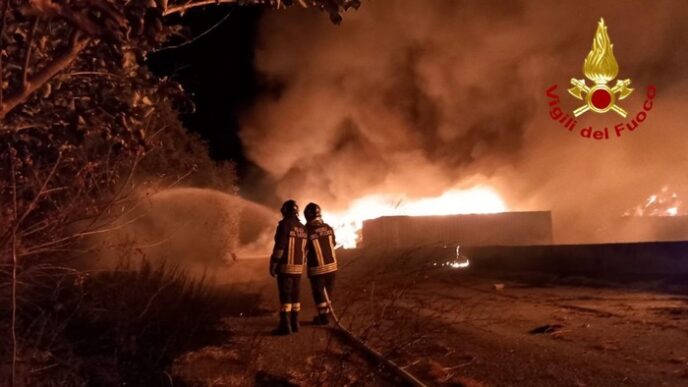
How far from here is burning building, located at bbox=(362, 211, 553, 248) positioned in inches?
947

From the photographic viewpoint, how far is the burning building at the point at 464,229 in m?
24.0

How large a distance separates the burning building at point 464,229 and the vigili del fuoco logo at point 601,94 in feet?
17.7

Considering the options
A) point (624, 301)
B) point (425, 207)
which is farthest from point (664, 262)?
point (425, 207)

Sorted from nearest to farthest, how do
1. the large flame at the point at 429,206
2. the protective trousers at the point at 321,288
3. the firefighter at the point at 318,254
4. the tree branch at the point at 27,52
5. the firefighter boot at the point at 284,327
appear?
the tree branch at the point at 27,52, the firefighter boot at the point at 284,327, the protective trousers at the point at 321,288, the firefighter at the point at 318,254, the large flame at the point at 429,206

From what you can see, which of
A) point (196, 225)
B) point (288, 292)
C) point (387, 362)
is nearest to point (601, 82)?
point (196, 225)

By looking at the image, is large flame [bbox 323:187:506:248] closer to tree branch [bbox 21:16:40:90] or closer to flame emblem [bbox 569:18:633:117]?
flame emblem [bbox 569:18:633:117]

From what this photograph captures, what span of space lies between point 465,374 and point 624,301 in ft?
16.8

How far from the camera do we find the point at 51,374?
14.8 ft

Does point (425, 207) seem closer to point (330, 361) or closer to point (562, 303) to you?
point (562, 303)

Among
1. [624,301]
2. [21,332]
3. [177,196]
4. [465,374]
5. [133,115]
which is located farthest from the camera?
[177,196]

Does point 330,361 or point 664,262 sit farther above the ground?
point 664,262

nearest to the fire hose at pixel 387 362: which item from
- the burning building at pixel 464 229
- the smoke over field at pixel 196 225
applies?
the smoke over field at pixel 196 225

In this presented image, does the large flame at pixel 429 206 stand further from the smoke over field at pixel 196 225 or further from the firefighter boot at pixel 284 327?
the firefighter boot at pixel 284 327

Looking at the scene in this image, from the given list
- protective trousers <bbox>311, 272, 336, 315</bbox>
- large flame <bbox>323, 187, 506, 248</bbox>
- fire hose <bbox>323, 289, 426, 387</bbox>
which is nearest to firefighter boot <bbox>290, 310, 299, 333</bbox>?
protective trousers <bbox>311, 272, 336, 315</bbox>
